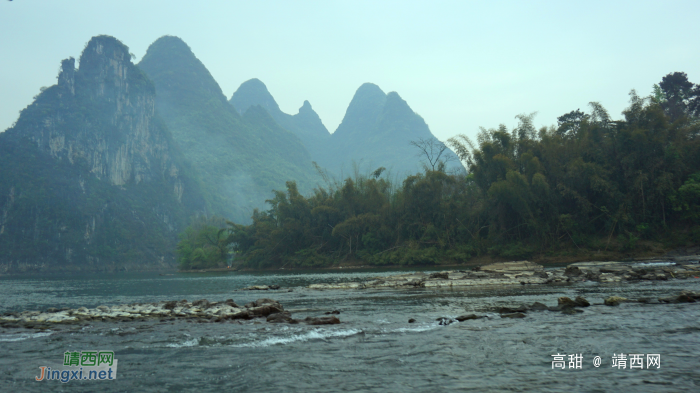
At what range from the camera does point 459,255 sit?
1581 inches

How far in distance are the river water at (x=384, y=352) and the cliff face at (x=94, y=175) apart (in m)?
103

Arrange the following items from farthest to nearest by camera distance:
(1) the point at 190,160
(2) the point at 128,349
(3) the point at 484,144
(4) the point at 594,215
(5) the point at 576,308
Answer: (1) the point at 190,160 < (3) the point at 484,144 < (4) the point at 594,215 < (5) the point at 576,308 < (2) the point at 128,349

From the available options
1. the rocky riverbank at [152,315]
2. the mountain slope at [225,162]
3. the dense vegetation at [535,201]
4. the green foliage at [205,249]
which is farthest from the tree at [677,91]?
the mountain slope at [225,162]

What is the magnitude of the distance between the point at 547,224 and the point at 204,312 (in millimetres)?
30843

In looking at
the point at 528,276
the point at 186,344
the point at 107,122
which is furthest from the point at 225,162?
the point at 186,344

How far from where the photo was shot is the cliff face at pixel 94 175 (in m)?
97.1

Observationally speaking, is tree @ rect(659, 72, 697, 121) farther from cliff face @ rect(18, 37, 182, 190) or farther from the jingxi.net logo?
cliff face @ rect(18, 37, 182, 190)

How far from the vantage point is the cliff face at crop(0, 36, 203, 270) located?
3824 inches

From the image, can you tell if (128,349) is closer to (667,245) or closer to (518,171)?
(518,171)

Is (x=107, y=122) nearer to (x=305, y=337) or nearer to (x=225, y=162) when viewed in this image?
(x=225, y=162)

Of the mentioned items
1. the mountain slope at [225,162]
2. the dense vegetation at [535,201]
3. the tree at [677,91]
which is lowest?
the dense vegetation at [535,201]

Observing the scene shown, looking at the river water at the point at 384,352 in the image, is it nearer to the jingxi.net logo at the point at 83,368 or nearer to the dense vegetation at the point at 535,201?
the jingxi.net logo at the point at 83,368

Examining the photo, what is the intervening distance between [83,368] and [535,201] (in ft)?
115

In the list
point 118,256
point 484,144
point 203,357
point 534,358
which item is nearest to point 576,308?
point 534,358
